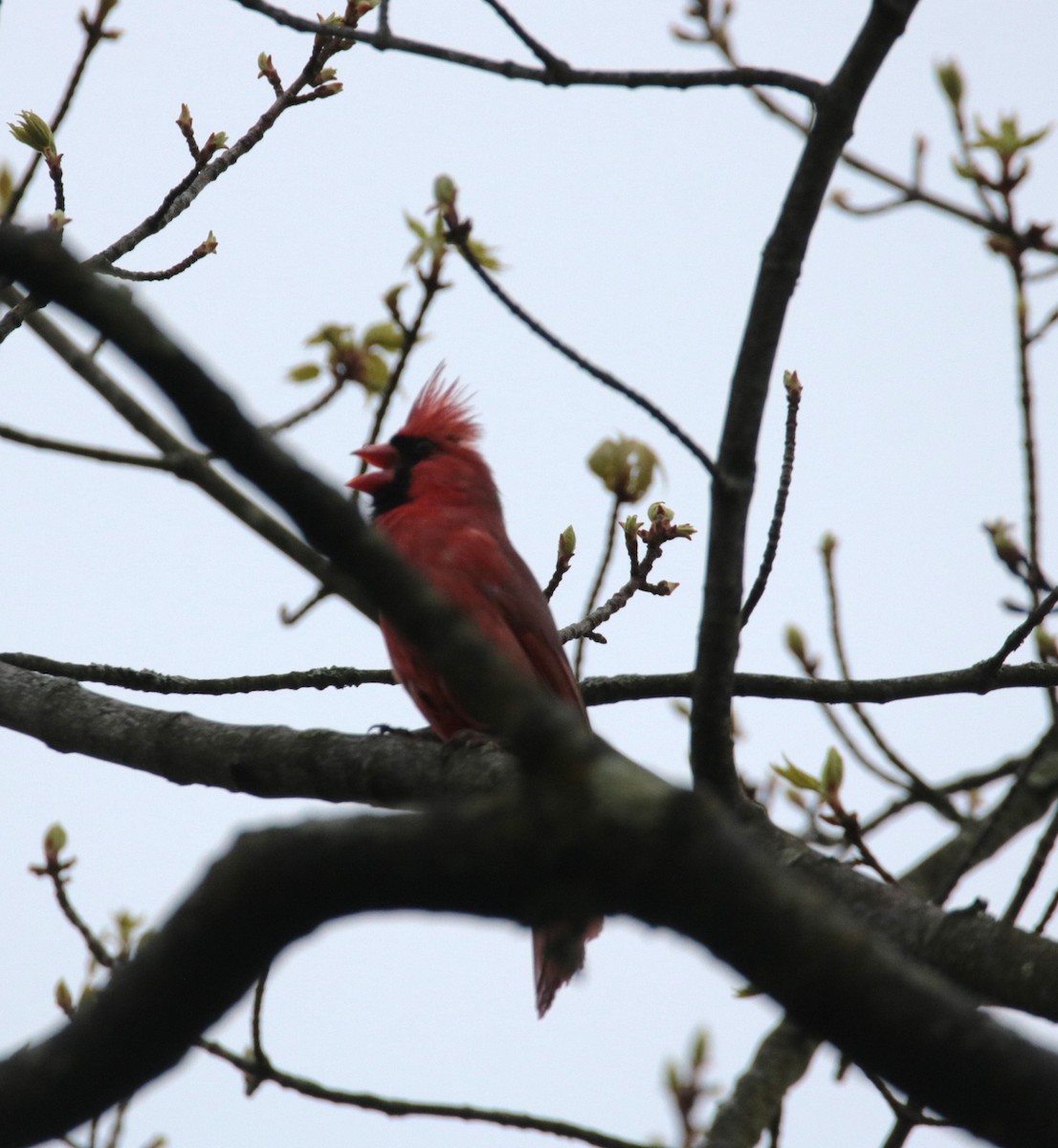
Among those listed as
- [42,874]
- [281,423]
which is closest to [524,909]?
[281,423]

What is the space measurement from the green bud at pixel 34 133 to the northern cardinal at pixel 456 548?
1373 mm

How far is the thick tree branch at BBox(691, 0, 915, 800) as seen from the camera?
2.20 meters

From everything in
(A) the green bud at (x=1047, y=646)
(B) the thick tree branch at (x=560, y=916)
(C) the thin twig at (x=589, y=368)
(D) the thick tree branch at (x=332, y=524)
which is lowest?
(B) the thick tree branch at (x=560, y=916)

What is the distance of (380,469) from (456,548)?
2.68 feet

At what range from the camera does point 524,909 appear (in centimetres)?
127

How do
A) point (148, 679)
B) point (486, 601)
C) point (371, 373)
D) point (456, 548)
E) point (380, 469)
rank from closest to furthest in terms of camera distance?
point (148, 679) → point (371, 373) → point (486, 601) → point (456, 548) → point (380, 469)

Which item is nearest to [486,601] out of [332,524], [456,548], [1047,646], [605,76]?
[456,548]

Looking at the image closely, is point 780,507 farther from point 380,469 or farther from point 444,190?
point 380,469

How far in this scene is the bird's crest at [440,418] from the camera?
5641mm

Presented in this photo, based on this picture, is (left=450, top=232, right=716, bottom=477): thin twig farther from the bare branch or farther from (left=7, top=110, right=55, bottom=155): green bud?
(left=7, top=110, right=55, bottom=155): green bud

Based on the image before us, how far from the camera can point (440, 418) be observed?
5.70 meters

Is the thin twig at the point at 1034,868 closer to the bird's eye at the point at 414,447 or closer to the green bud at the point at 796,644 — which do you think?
the green bud at the point at 796,644

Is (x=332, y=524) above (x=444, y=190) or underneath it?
underneath

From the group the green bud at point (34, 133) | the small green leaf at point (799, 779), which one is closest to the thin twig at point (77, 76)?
the green bud at point (34, 133)
